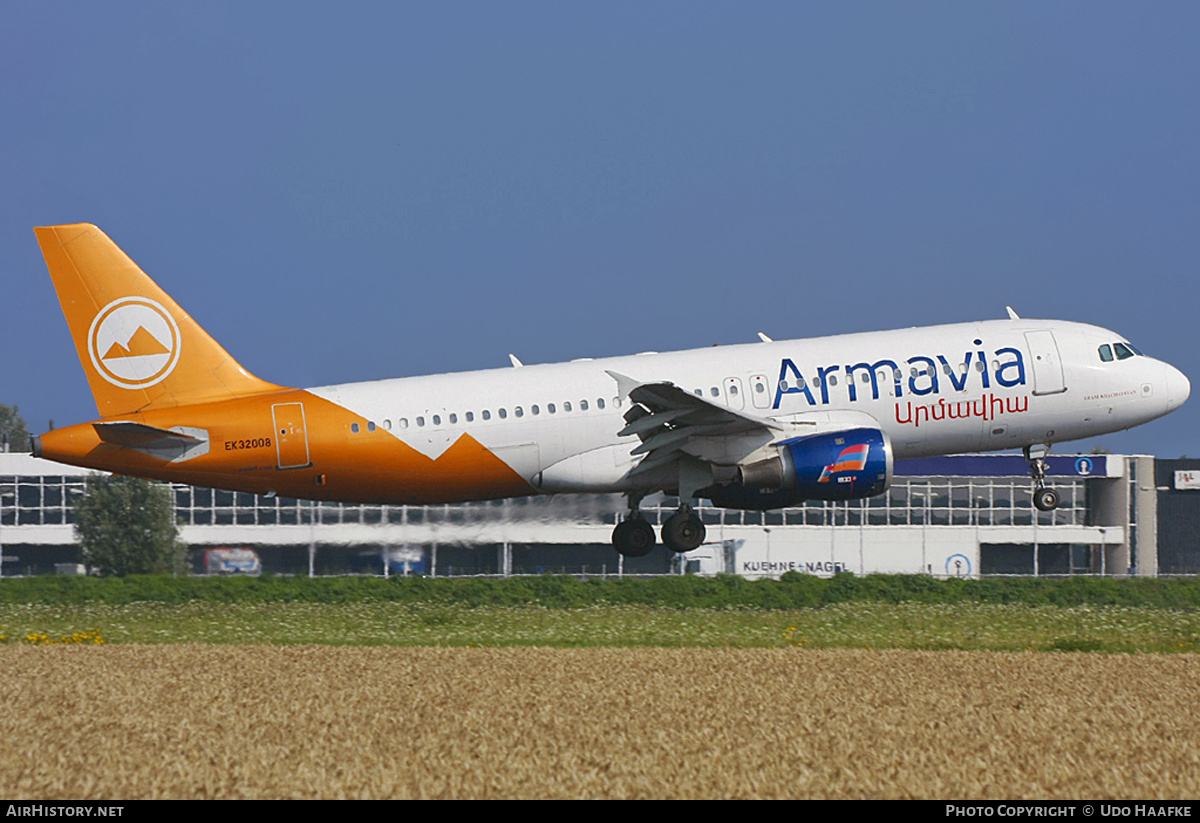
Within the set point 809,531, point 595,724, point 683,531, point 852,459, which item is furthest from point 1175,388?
point 809,531

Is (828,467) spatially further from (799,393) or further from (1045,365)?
(1045,365)

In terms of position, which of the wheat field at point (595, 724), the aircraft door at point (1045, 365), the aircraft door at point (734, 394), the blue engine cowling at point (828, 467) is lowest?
the wheat field at point (595, 724)

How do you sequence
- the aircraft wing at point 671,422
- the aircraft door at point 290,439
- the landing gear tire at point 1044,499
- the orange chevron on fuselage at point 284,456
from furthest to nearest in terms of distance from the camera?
the landing gear tire at point 1044,499, the aircraft door at point 290,439, the orange chevron on fuselage at point 284,456, the aircraft wing at point 671,422

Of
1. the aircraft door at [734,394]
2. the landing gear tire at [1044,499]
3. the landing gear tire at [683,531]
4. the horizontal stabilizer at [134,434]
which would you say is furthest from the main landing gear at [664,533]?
the horizontal stabilizer at [134,434]

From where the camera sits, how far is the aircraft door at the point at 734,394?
29.7m

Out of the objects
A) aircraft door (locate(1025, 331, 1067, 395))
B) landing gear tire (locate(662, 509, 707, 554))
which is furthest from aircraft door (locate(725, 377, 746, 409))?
aircraft door (locate(1025, 331, 1067, 395))

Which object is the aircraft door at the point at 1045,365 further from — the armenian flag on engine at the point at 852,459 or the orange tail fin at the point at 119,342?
the orange tail fin at the point at 119,342

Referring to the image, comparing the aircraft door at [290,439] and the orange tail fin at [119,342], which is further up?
the orange tail fin at [119,342]

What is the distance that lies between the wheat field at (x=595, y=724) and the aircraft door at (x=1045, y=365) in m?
7.09

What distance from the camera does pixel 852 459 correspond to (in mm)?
28516

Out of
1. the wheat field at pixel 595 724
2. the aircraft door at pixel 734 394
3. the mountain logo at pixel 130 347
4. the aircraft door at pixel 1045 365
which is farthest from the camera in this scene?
the aircraft door at pixel 1045 365

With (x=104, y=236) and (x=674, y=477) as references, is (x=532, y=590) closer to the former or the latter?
(x=674, y=477)

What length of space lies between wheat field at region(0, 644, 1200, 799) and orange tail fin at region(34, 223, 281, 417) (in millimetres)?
5908

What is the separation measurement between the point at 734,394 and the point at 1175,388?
439 inches
